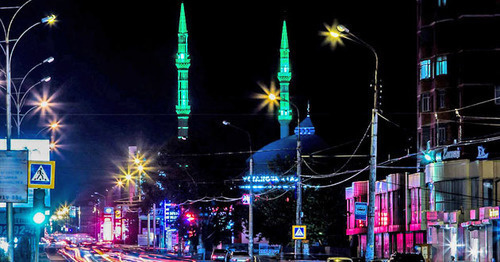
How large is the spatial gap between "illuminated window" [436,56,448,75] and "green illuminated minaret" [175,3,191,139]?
330ft

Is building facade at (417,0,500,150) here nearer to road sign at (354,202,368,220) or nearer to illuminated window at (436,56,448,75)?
illuminated window at (436,56,448,75)

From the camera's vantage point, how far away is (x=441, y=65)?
69750mm

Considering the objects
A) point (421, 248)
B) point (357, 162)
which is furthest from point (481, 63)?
point (357, 162)

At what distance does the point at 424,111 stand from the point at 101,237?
12011 centimetres

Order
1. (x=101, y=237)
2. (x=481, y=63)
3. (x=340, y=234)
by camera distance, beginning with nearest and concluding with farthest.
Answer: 1. (x=481, y=63)
2. (x=340, y=234)
3. (x=101, y=237)

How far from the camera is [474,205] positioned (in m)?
51.6

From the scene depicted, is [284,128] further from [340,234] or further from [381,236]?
[381,236]

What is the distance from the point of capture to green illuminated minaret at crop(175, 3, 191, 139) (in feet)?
553

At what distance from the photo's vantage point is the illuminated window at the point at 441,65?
228 ft

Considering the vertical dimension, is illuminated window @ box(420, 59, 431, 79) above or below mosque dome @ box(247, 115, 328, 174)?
above

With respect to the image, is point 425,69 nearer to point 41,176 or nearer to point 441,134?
point 441,134

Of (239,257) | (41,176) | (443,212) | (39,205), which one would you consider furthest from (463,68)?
(39,205)

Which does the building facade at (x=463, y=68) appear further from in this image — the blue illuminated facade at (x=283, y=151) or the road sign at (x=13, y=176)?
the road sign at (x=13, y=176)

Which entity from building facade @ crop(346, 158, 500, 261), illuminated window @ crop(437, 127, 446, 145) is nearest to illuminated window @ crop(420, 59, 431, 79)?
illuminated window @ crop(437, 127, 446, 145)
